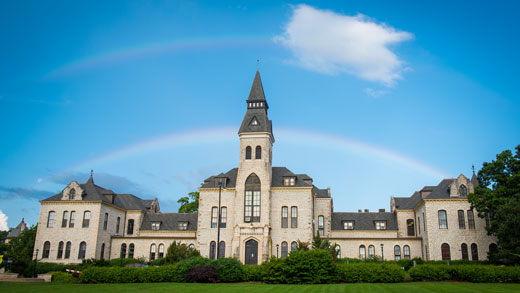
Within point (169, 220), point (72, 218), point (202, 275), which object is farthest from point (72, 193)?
point (202, 275)

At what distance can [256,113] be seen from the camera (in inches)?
2029

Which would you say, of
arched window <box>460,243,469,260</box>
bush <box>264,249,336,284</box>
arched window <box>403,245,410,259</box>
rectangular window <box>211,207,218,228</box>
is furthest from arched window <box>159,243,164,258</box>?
arched window <box>460,243,469,260</box>

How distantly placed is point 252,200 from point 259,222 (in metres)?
2.72

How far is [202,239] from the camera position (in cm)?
4831

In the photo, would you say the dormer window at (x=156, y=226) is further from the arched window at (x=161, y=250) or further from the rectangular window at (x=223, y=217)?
the rectangular window at (x=223, y=217)

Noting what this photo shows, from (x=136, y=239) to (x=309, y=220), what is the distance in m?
23.8

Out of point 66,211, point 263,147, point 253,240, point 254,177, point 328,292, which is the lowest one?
point 328,292

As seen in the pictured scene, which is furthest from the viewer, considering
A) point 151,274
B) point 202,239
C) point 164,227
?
point 164,227

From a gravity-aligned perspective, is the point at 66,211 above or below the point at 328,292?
above

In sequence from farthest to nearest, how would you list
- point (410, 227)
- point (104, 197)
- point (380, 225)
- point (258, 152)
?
point (104, 197), point (380, 225), point (410, 227), point (258, 152)

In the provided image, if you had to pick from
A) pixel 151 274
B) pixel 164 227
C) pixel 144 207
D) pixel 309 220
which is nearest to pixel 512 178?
pixel 309 220

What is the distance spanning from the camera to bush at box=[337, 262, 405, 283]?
93.8ft

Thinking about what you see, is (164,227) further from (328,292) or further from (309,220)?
(328,292)

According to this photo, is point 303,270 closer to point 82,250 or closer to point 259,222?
point 259,222
